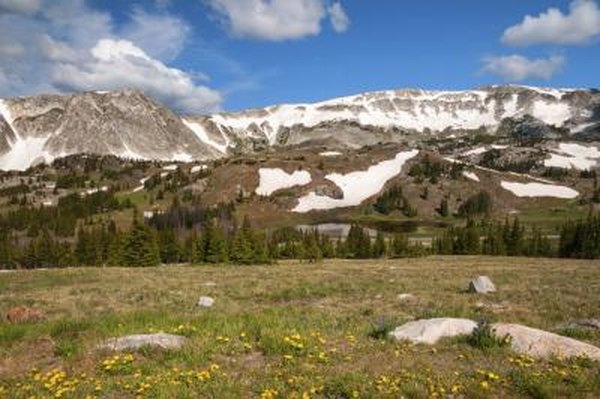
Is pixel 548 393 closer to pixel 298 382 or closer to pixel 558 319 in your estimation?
pixel 298 382

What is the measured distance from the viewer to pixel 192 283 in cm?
3978

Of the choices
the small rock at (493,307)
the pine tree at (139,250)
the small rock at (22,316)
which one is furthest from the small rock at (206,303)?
the pine tree at (139,250)

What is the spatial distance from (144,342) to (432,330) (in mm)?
7327

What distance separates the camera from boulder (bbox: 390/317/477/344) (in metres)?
15.1

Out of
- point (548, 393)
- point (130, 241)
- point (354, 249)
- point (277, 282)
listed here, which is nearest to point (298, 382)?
point (548, 393)

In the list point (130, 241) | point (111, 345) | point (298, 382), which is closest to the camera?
point (298, 382)

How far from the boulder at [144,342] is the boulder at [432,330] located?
18.0ft

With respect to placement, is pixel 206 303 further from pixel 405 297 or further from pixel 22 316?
pixel 405 297

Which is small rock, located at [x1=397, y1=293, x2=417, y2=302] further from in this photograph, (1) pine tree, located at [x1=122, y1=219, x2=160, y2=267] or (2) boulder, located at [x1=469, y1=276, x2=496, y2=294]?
(1) pine tree, located at [x1=122, y1=219, x2=160, y2=267]

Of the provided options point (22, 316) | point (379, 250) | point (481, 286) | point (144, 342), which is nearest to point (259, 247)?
point (379, 250)

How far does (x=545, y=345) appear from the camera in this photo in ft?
45.8

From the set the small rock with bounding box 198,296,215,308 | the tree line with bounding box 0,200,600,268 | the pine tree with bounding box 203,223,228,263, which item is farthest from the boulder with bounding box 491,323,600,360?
the pine tree with bounding box 203,223,228,263

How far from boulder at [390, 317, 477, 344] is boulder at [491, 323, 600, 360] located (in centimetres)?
95

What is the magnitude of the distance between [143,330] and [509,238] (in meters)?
124
